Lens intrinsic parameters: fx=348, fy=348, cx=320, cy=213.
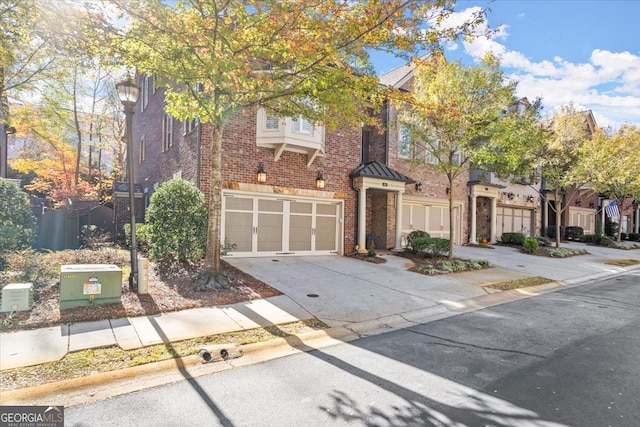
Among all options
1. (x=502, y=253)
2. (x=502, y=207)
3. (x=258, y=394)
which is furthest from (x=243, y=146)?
(x=502, y=207)

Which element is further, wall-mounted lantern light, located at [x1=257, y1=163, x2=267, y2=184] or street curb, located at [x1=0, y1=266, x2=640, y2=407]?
wall-mounted lantern light, located at [x1=257, y1=163, x2=267, y2=184]

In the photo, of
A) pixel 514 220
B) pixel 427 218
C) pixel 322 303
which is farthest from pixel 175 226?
pixel 514 220

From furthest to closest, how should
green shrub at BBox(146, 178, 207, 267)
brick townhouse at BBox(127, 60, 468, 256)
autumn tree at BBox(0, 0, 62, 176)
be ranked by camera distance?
brick townhouse at BBox(127, 60, 468, 256) < green shrub at BBox(146, 178, 207, 267) < autumn tree at BBox(0, 0, 62, 176)

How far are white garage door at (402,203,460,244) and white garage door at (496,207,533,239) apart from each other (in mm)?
5334

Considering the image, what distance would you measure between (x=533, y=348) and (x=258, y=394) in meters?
4.13

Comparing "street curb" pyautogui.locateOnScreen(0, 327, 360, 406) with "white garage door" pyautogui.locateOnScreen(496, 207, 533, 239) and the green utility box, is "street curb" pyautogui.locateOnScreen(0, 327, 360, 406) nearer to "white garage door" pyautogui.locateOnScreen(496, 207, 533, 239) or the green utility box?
the green utility box

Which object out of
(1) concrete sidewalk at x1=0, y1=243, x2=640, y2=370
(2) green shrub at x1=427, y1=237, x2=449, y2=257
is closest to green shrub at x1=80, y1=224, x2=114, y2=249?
(1) concrete sidewalk at x1=0, y1=243, x2=640, y2=370

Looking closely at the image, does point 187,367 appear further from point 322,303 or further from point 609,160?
point 609,160

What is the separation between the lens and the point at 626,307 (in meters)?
7.97

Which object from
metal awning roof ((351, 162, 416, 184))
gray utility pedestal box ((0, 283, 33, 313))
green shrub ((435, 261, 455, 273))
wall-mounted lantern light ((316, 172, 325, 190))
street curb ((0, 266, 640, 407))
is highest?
metal awning roof ((351, 162, 416, 184))

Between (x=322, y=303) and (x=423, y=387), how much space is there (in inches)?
143

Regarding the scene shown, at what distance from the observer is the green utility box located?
19.7ft

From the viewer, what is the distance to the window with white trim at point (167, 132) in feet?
48.9

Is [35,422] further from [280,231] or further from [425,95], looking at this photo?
[425,95]
